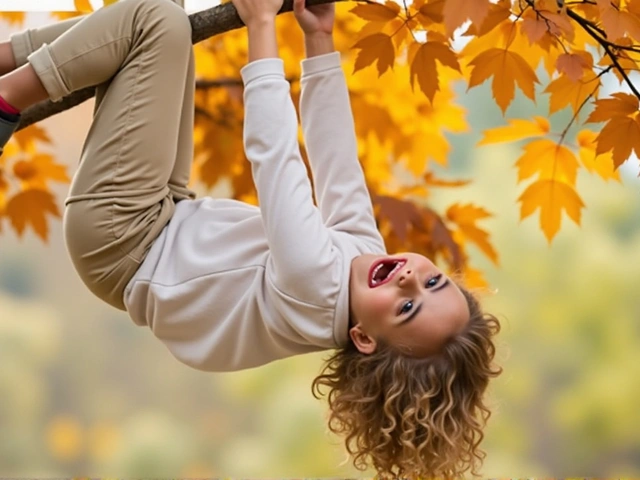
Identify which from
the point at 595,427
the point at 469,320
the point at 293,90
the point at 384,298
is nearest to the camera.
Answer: the point at 384,298

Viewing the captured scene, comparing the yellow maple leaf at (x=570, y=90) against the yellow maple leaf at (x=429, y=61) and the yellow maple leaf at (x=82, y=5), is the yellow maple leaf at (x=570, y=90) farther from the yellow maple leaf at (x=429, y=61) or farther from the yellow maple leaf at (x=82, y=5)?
the yellow maple leaf at (x=82, y=5)

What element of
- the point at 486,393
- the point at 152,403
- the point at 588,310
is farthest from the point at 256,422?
the point at 486,393

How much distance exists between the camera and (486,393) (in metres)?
1.48

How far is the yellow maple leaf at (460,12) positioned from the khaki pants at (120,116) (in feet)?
1.49

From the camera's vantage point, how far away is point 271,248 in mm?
1222

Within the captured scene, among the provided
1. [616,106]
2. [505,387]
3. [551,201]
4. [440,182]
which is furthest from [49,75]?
[505,387]

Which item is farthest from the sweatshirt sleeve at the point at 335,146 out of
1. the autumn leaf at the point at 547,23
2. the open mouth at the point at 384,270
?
the autumn leaf at the point at 547,23

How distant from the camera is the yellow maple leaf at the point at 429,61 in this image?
1.22 metres

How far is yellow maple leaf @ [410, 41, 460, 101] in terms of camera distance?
4.00 feet

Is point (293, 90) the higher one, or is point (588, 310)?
point (293, 90)

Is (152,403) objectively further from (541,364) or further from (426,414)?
(426,414)

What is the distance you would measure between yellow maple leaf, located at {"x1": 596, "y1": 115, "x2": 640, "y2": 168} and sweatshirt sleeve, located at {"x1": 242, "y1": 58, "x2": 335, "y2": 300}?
404 millimetres

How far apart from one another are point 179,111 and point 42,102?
0.65 ft

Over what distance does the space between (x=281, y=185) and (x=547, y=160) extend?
53 cm
